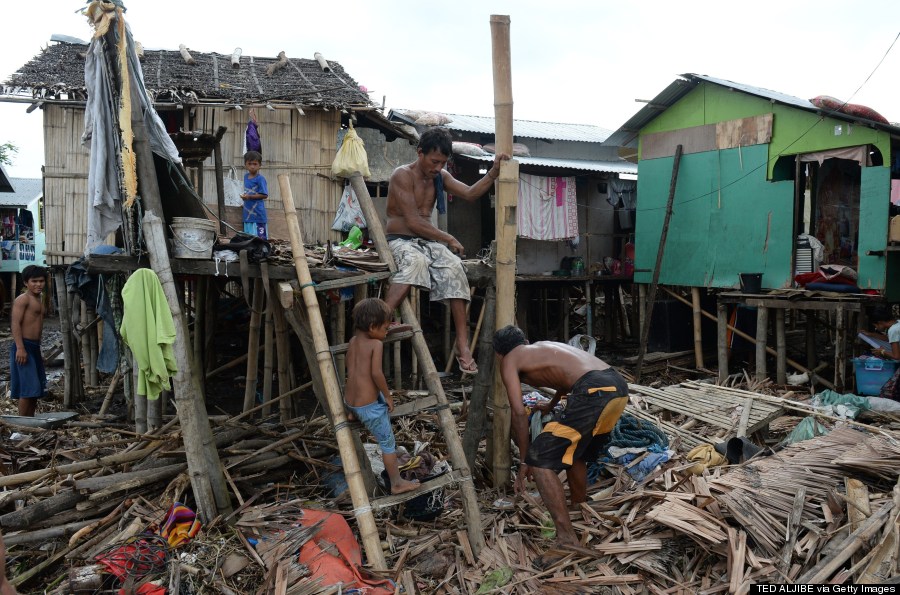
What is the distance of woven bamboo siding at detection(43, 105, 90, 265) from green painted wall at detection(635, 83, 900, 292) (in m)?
Result: 11.5

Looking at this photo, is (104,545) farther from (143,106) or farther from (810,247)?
(810,247)

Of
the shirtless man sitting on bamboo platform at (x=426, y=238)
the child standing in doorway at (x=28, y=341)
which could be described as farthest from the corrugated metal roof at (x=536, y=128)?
the shirtless man sitting on bamboo platform at (x=426, y=238)

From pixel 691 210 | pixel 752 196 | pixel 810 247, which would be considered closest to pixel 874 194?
pixel 810 247

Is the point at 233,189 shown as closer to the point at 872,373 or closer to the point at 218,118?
the point at 218,118

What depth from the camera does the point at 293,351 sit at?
458 inches

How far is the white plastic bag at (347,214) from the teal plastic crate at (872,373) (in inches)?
328

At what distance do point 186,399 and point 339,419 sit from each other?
1417 millimetres

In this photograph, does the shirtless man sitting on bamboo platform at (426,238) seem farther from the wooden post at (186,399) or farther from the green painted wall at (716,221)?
the green painted wall at (716,221)

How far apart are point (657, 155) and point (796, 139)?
3233mm

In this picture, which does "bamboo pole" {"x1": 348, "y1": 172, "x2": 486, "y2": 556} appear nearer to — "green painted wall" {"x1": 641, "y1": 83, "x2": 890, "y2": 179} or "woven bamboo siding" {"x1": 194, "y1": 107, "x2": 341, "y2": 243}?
"woven bamboo siding" {"x1": 194, "y1": 107, "x2": 341, "y2": 243}

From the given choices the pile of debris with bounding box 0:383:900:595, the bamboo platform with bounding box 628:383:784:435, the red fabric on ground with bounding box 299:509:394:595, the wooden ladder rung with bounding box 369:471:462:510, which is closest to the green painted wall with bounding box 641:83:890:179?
the bamboo platform with bounding box 628:383:784:435

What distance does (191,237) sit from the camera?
230 inches

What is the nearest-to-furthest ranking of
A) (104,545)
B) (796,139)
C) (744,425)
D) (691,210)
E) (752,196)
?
1. (104,545)
2. (744,425)
3. (796,139)
4. (752,196)
5. (691,210)

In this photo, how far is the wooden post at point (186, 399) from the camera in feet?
18.3
